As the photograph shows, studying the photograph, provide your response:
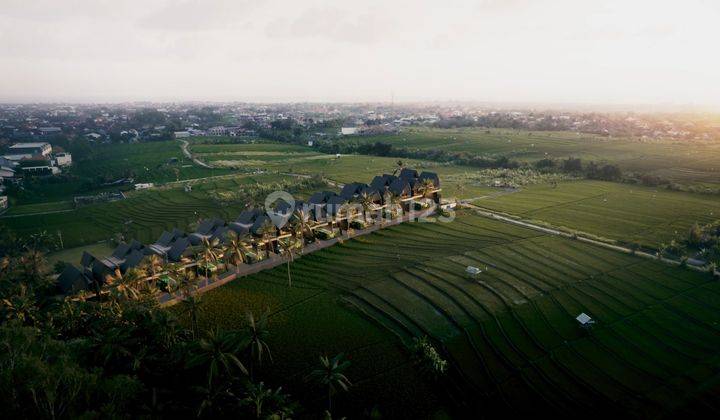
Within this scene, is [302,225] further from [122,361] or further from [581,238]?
[581,238]

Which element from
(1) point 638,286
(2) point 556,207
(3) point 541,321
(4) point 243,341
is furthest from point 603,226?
(4) point 243,341

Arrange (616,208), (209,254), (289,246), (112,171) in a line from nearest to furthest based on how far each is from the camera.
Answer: (209,254) < (289,246) < (616,208) < (112,171)

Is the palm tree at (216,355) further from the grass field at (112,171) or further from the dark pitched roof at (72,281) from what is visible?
the grass field at (112,171)

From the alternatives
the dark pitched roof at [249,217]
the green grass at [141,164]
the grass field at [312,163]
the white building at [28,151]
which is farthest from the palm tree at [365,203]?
the white building at [28,151]

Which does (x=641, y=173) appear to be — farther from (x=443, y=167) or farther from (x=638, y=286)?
(x=638, y=286)

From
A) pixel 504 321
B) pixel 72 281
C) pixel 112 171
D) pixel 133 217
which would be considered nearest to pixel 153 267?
pixel 72 281

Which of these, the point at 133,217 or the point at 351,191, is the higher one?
the point at 351,191

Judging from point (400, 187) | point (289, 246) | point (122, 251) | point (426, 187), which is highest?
point (400, 187)
